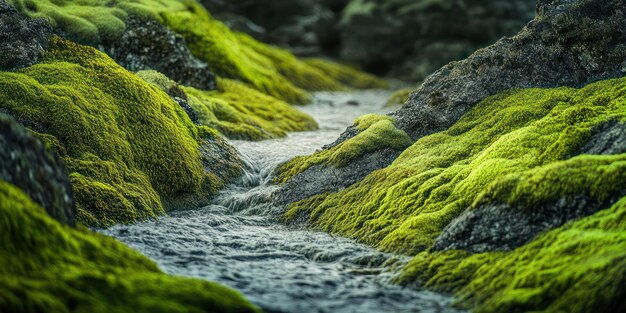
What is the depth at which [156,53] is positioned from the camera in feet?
104

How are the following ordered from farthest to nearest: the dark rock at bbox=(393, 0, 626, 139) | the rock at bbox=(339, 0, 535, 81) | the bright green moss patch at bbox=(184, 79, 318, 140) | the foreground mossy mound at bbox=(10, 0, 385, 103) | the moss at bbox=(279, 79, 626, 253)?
the rock at bbox=(339, 0, 535, 81) < the foreground mossy mound at bbox=(10, 0, 385, 103) < the bright green moss patch at bbox=(184, 79, 318, 140) < the dark rock at bbox=(393, 0, 626, 139) < the moss at bbox=(279, 79, 626, 253)

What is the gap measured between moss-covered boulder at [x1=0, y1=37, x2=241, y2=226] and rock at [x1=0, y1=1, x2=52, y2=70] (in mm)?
461

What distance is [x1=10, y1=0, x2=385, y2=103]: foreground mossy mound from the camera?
27.8 m

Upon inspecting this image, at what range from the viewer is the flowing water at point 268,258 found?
10938 millimetres

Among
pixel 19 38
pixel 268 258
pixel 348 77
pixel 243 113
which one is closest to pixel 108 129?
pixel 19 38

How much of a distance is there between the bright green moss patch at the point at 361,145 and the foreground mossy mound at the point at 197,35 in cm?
1310

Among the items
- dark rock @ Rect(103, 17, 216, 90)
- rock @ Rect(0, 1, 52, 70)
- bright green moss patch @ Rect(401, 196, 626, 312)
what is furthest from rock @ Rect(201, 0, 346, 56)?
bright green moss patch @ Rect(401, 196, 626, 312)

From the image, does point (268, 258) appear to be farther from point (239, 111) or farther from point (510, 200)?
point (239, 111)

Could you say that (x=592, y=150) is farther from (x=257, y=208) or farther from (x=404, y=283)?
(x=257, y=208)

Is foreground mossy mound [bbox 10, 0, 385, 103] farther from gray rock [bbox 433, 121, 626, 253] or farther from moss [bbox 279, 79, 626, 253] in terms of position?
gray rock [bbox 433, 121, 626, 253]

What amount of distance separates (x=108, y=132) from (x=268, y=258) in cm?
760

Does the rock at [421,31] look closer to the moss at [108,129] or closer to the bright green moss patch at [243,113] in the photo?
the bright green moss patch at [243,113]

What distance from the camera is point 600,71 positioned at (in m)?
18.1

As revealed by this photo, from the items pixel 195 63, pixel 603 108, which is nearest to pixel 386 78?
pixel 195 63
